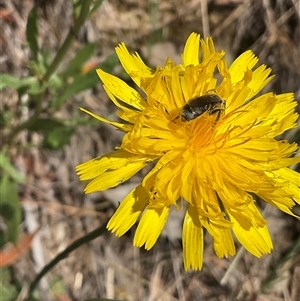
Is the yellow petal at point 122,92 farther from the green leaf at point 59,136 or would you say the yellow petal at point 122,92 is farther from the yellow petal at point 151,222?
the green leaf at point 59,136

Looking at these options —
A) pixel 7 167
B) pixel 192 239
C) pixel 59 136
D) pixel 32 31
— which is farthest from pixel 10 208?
pixel 192 239

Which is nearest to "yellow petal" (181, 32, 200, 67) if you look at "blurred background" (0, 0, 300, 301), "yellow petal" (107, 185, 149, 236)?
"yellow petal" (107, 185, 149, 236)

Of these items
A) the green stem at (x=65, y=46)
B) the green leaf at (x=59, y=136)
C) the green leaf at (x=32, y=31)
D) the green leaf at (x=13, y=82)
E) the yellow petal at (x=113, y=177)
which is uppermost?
the green leaf at (x=32, y=31)

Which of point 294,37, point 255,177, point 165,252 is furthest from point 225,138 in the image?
point 294,37

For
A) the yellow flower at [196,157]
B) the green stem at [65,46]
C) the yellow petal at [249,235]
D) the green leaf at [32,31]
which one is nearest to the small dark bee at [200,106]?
the yellow flower at [196,157]

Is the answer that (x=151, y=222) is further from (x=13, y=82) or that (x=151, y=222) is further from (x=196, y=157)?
(x=13, y=82)

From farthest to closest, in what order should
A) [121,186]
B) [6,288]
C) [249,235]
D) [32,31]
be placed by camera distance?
[121,186], [6,288], [32,31], [249,235]
